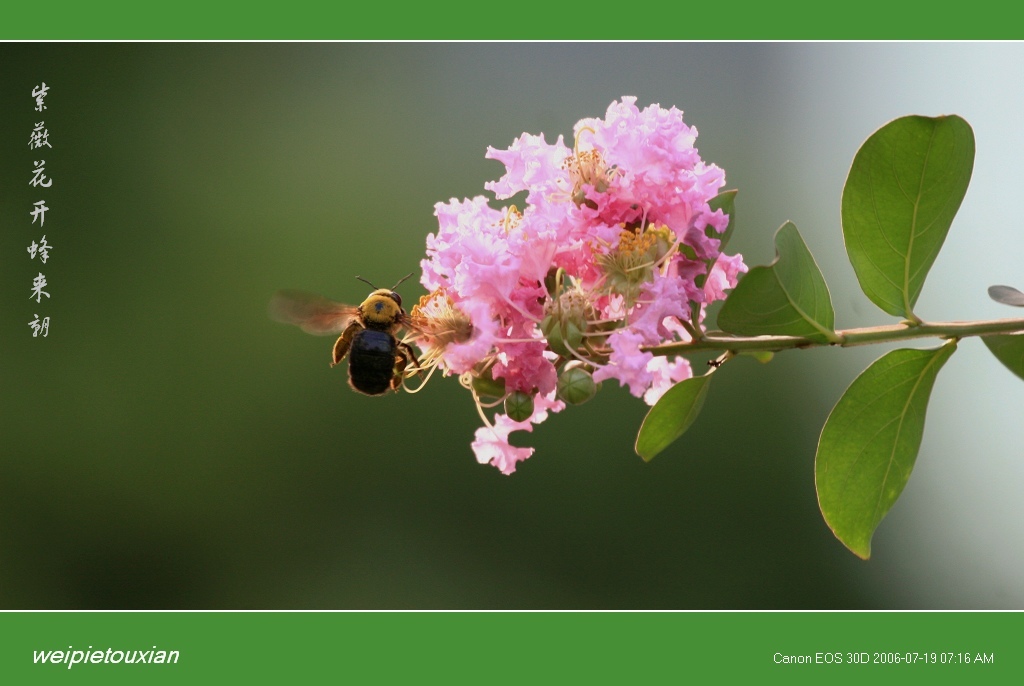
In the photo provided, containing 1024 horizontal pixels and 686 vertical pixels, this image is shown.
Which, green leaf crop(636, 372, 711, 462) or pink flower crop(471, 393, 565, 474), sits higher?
green leaf crop(636, 372, 711, 462)

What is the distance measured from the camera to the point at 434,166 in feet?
20.3

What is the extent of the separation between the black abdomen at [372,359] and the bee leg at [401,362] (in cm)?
1

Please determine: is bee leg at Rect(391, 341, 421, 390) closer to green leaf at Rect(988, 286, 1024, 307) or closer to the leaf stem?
the leaf stem

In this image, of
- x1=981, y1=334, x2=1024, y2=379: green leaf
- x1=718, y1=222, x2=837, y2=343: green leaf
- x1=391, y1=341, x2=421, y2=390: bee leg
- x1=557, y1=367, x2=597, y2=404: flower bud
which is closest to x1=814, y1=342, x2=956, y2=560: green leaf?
x1=981, y1=334, x2=1024, y2=379: green leaf

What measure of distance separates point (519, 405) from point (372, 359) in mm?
310

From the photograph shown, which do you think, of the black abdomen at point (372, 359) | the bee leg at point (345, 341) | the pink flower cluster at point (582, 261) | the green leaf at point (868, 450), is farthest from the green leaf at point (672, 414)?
the bee leg at point (345, 341)

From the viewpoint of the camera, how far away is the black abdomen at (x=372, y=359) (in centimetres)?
180

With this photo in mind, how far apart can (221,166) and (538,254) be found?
527 centimetres

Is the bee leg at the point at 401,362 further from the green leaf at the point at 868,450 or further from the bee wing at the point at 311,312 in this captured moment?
the green leaf at the point at 868,450

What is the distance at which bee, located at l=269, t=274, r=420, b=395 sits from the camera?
1799mm

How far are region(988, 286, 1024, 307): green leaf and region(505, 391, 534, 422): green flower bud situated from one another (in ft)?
2.73

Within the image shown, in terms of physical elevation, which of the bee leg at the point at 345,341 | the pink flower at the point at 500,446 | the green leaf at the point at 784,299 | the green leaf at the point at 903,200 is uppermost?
the green leaf at the point at 903,200

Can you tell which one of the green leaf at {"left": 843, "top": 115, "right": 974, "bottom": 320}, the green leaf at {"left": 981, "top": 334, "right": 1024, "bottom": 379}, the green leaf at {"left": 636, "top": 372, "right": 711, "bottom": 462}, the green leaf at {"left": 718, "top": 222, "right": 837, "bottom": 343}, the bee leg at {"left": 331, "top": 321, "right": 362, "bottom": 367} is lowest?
the green leaf at {"left": 636, "top": 372, "right": 711, "bottom": 462}


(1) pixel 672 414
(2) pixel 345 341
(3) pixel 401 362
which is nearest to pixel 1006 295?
(1) pixel 672 414
